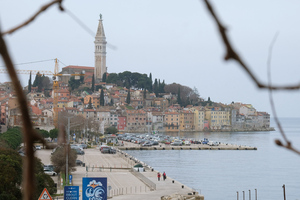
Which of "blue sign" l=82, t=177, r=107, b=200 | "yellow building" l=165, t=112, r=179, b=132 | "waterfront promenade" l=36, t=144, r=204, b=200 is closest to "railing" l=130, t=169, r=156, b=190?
"waterfront promenade" l=36, t=144, r=204, b=200

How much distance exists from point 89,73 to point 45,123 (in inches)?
1788

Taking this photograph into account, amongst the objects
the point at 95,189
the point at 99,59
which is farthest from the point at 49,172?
the point at 99,59

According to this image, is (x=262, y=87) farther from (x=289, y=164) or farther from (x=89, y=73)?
(x=89, y=73)

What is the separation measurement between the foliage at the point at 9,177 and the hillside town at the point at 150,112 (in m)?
52.7

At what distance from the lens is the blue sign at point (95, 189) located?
9594 mm

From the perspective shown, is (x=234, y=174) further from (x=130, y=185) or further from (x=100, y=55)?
(x=100, y=55)

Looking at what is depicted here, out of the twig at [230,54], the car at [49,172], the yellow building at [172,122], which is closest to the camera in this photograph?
the twig at [230,54]

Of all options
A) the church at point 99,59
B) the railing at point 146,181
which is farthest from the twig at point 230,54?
the church at point 99,59

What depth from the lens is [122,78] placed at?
3433 inches

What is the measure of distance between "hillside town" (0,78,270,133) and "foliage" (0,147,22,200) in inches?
2076

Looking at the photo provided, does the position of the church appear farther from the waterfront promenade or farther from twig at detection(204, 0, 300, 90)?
twig at detection(204, 0, 300, 90)

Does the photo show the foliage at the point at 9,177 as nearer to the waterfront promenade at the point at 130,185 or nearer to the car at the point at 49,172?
the waterfront promenade at the point at 130,185

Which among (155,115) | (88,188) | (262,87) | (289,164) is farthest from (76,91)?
(262,87)

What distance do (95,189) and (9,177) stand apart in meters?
2.53
